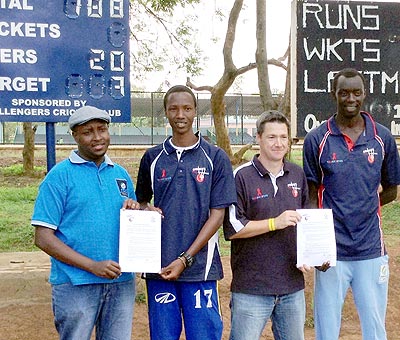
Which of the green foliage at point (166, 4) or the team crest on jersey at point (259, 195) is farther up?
the green foliage at point (166, 4)

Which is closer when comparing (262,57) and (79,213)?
(79,213)

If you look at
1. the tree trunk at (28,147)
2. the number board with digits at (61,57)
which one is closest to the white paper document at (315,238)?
the number board with digits at (61,57)

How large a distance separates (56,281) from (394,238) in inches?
264

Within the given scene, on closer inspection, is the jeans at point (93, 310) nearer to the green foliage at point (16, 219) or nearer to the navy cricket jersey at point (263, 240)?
the navy cricket jersey at point (263, 240)

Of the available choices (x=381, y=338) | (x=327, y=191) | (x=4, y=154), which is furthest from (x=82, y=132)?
(x=4, y=154)

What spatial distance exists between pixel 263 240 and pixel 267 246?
0.13 feet

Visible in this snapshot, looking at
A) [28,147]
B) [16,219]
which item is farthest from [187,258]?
[28,147]

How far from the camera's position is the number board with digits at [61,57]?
4.50 meters

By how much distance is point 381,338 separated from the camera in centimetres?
318

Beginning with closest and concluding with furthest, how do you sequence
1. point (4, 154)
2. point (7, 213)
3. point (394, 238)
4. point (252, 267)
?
point (252, 267) < point (394, 238) < point (7, 213) < point (4, 154)

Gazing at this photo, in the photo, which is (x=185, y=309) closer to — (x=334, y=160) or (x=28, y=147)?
(x=334, y=160)

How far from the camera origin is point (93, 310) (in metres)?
2.79

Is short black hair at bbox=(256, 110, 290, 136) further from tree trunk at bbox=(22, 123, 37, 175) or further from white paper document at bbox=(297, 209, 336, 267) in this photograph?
tree trunk at bbox=(22, 123, 37, 175)

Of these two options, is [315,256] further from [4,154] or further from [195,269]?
[4,154]
